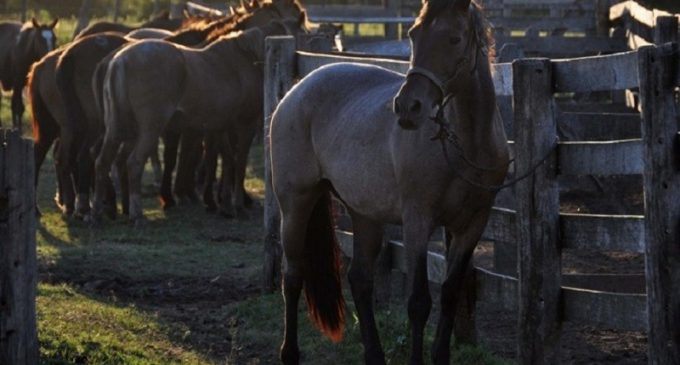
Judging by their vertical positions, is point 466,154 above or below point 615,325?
above

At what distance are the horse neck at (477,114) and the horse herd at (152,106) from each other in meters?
8.30

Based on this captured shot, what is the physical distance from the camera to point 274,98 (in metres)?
9.34

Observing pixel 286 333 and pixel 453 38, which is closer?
pixel 453 38

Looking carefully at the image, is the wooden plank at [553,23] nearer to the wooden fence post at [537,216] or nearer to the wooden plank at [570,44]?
the wooden plank at [570,44]

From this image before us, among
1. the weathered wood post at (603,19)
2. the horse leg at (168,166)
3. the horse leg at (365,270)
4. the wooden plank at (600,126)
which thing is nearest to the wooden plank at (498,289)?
the horse leg at (365,270)

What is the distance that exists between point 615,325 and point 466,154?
3.53 ft

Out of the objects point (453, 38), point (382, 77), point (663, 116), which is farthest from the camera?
point (382, 77)

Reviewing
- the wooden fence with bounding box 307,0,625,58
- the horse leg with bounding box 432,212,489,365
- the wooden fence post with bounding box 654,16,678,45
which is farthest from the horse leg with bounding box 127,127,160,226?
the horse leg with bounding box 432,212,489,365

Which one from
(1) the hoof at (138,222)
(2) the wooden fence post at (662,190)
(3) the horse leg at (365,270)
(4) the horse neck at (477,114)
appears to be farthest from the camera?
(1) the hoof at (138,222)

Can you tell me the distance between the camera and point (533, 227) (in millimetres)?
6605

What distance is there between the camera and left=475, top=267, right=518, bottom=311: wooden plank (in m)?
7.02

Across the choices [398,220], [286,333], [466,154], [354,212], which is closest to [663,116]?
[466,154]

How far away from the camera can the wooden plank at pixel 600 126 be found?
10711 millimetres

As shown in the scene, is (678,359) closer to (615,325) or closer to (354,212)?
(615,325)
